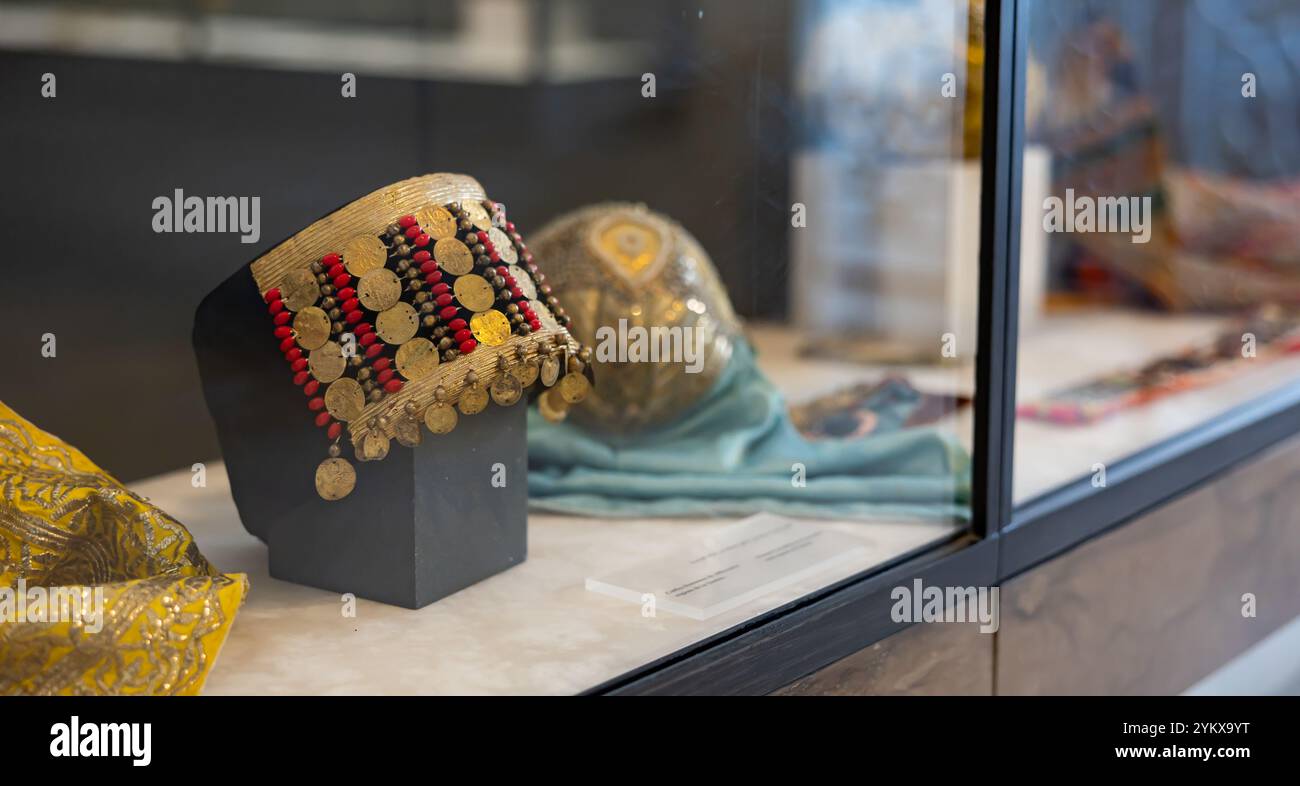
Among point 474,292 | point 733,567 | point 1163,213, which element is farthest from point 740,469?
point 1163,213

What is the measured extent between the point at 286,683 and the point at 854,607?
1.39ft

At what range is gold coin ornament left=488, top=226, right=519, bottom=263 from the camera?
903mm

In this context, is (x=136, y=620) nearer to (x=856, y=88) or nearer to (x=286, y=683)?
(x=286, y=683)

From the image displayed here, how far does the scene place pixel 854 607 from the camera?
0.98m

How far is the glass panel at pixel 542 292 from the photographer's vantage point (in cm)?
90

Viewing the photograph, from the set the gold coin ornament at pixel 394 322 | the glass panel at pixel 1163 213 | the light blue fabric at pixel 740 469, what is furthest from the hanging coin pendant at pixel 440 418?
the glass panel at pixel 1163 213

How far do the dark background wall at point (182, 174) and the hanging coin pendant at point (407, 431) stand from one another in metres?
0.16

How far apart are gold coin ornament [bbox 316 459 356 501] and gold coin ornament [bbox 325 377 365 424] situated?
0.15 ft

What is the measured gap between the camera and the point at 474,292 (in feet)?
2.87

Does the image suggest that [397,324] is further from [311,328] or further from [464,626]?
[464,626]

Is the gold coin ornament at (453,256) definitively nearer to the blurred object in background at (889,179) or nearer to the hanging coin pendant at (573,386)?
the hanging coin pendant at (573,386)

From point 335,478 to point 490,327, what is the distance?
152mm
